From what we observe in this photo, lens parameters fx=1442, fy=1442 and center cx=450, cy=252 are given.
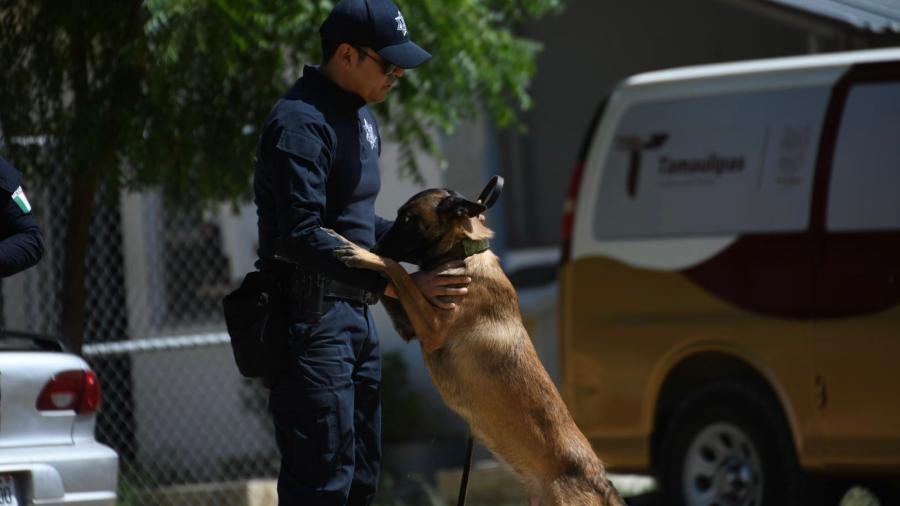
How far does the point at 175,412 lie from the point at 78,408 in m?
4.81

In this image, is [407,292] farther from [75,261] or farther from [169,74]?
[75,261]

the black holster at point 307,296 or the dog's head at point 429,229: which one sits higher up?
the dog's head at point 429,229

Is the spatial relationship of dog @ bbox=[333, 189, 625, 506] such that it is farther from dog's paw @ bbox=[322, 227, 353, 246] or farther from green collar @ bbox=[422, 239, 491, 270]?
dog's paw @ bbox=[322, 227, 353, 246]

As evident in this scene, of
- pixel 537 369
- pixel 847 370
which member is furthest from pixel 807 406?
pixel 537 369

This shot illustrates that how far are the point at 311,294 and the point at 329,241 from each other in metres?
0.24

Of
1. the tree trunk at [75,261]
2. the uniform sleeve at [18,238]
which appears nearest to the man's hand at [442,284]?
the uniform sleeve at [18,238]

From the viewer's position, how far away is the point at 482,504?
356 inches

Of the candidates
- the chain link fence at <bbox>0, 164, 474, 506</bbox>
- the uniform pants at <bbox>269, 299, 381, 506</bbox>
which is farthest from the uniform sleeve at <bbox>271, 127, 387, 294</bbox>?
the chain link fence at <bbox>0, 164, 474, 506</bbox>

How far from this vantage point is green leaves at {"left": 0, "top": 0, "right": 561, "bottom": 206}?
6496mm

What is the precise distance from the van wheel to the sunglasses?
143 inches

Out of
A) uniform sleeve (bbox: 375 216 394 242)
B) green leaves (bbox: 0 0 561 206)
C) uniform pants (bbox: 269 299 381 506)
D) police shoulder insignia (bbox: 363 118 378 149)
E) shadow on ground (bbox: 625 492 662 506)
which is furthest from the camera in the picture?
shadow on ground (bbox: 625 492 662 506)

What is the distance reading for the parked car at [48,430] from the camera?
19.1 ft

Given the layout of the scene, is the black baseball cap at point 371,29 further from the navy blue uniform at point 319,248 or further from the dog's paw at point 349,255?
the dog's paw at point 349,255

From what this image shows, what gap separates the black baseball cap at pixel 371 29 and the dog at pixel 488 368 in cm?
45
